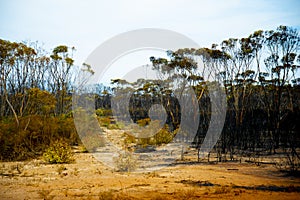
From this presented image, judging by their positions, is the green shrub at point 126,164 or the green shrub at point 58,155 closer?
the green shrub at point 126,164

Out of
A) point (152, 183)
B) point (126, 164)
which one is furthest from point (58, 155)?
point (152, 183)

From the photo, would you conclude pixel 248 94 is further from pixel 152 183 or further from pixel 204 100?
pixel 152 183

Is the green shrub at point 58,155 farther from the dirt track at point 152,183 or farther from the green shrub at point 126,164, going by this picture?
the green shrub at point 126,164

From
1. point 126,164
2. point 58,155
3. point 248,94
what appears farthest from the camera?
point 248,94

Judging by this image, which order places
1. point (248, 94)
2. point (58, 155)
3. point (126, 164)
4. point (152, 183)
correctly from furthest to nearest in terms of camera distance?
point (248, 94) → point (58, 155) → point (126, 164) → point (152, 183)

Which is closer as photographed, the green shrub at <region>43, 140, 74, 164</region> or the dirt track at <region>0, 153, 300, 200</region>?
the dirt track at <region>0, 153, 300, 200</region>

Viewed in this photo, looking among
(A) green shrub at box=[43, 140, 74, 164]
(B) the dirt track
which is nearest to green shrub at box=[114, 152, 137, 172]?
(B) the dirt track

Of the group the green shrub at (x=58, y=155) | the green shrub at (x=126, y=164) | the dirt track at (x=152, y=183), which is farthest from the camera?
the green shrub at (x=58, y=155)

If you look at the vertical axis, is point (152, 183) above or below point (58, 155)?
below

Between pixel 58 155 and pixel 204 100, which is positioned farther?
pixel 204 100

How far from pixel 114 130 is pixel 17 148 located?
537 inches

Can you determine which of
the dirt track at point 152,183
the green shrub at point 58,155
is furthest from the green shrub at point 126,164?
the green shrub at point 58,155

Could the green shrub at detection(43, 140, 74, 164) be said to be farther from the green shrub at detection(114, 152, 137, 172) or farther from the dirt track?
the green shrub at detection(114, 152, 137, 172)

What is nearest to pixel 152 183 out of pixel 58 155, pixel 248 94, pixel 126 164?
pixel 126 164
